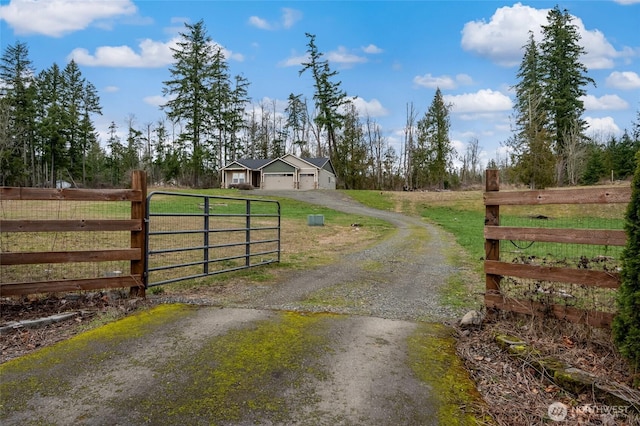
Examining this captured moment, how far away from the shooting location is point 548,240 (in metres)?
3.71

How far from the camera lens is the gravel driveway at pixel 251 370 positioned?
2.42 meters

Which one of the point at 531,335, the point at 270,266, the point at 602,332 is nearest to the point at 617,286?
the point at 602,332

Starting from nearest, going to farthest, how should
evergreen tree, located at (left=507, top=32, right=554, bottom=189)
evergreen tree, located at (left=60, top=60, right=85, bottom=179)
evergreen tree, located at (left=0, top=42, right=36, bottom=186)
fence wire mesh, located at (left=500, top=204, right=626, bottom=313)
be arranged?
1. fence wire mesh, located at (left=500, top=204, right=626, bottom=313)
2. evergreen tree, located at (left=507, top=32, right=554, bottom=189)
3. evergreen tree, located at (left=0, top=42, right=36, bottom=186)
4. evergreen tree, located at (left=60, top=60, right=85, bottom=179)

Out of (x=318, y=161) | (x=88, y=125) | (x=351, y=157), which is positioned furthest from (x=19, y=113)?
(x=351, y=157)

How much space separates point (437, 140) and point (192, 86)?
94.8 ft

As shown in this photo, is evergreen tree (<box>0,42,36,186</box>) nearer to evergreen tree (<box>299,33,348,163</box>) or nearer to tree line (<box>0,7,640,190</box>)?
tree line (<box>0,7,640,190</box>)

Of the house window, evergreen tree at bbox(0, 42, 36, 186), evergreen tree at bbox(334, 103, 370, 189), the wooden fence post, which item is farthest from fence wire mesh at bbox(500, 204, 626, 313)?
evergreen tree at bbox(0, 42, 36, 186)

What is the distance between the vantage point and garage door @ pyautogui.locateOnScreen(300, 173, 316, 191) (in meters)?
39.6

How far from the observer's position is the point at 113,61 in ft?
55.5

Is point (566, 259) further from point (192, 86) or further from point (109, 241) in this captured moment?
point (192, 86)

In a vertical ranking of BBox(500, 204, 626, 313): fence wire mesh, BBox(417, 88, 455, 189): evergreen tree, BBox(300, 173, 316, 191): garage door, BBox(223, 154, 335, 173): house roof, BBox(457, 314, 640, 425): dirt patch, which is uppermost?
BBox(417, 88, 455, 189): evergreen tree

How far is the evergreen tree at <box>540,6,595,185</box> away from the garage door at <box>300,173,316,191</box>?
2417 cm

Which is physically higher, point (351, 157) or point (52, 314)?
point (351, 157)

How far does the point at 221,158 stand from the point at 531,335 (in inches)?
1837
